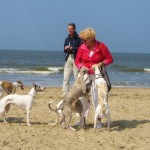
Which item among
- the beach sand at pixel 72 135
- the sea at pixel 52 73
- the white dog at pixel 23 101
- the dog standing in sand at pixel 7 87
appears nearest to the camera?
the beach sand at pixel 72 135

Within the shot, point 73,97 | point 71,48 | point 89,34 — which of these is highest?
point 89,34

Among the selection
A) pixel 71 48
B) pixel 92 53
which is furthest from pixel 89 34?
pixel 71 48

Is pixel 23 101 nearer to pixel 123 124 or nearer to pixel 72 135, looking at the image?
pixel 72 135

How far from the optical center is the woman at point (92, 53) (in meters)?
7.12

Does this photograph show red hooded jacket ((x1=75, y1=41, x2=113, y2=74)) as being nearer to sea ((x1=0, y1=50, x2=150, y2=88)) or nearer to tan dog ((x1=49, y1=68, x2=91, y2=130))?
tan dog ((x1=49, y1=68, x2=91, y2=130))

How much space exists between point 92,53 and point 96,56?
94mm

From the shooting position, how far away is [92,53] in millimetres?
7223

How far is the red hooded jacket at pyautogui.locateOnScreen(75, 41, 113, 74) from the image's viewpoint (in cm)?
720

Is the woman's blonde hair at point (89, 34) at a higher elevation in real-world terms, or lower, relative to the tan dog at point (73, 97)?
higher

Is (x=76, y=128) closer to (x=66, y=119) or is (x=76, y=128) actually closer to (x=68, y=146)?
(x=66, y=119)

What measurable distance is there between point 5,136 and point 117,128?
2212mm

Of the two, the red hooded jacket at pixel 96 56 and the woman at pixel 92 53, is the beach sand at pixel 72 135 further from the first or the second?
the red hooded jacket at pixel 96 56

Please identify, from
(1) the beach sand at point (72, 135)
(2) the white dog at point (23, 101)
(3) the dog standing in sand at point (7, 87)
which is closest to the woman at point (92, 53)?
(1) the beach sand at point (72, 135)

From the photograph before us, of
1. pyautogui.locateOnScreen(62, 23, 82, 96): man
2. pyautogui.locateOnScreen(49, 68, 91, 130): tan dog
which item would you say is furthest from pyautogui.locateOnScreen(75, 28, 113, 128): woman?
pyautogui.locateOnScreen(62, 23, 82, 96): man
